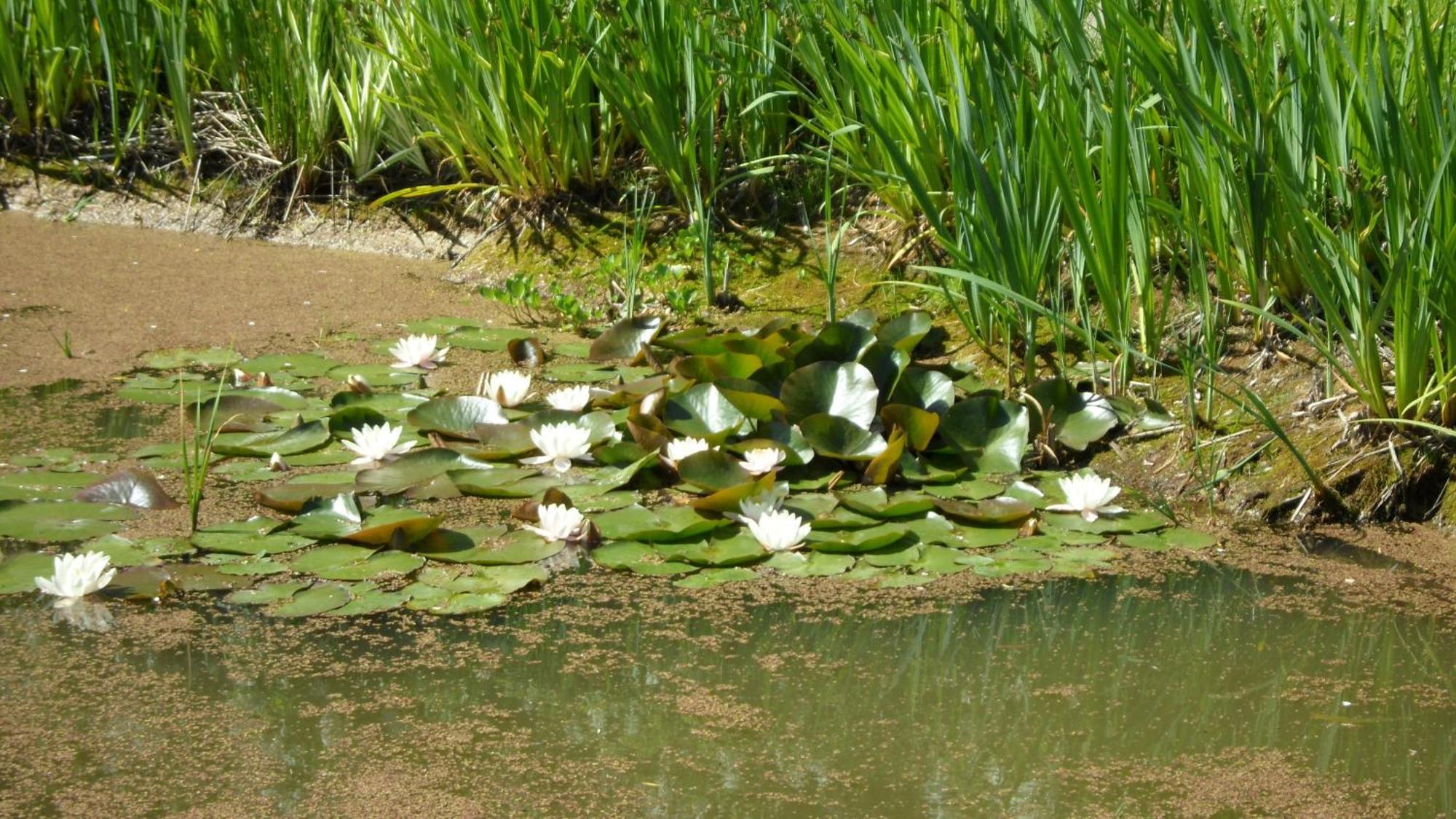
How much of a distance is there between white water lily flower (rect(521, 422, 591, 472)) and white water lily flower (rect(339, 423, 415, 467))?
258 mm

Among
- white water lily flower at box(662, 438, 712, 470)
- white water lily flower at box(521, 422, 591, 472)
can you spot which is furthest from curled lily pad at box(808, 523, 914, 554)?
white water lily flower at box(521, 422, 591, 472)

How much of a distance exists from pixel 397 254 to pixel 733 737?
3201mm

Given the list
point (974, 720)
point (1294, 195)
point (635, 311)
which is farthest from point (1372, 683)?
point (635, 311)

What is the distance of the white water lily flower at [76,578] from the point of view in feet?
6.96

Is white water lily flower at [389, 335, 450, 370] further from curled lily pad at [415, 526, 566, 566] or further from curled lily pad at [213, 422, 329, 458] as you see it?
curled lily pad at [415, 526, 566, 566]

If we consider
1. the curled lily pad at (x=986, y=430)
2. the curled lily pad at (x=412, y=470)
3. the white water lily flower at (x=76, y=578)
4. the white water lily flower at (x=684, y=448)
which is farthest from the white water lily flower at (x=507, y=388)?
the white water lily flower at (x=76, y=578)

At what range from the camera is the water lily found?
252 cm

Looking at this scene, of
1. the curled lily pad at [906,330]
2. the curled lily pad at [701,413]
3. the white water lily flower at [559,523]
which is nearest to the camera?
the white water lily flower at [559,523]

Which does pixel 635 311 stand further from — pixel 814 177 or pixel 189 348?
pixel 189 348

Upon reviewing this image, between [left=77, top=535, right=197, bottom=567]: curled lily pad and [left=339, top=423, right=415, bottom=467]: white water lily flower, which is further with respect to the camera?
[left=339, top=423, right=415, bottom=467]: white water lily flower

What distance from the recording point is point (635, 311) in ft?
13.0

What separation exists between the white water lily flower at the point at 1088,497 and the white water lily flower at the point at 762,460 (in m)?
0.54

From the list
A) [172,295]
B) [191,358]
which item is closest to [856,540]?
[191,358]

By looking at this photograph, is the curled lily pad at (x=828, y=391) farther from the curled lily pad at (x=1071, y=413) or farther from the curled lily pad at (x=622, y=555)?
the curled lily pad at (x=622, y=555)
